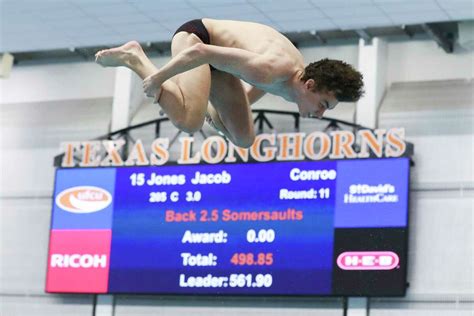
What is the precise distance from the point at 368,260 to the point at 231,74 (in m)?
6.49

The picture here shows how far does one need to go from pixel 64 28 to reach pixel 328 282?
14.0 ft

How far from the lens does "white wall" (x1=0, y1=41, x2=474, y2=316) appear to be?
1322cm

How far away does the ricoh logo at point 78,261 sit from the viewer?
14.7m

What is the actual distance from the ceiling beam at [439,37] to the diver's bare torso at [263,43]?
271 inches

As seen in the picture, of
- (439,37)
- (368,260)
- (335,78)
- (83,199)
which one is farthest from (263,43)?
(83,199)

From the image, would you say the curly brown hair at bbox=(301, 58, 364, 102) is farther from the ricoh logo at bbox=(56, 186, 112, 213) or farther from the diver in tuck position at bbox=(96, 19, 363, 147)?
the ricoh logo at bbox=(56, 186, 112, 213)

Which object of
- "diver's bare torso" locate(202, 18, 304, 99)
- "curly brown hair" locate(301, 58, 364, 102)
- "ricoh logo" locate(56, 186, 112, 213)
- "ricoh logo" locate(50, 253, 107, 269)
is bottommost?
"ricoh logo" locate(50, 253, 107, 269)

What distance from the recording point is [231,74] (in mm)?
7195

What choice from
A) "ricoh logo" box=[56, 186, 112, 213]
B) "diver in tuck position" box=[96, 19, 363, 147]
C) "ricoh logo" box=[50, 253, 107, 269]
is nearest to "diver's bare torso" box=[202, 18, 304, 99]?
"diver in tuck position" box=[96, 19, 363, 147]

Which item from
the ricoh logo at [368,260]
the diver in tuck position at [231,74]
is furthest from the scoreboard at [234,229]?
→ the diver in tuck position at [231,74]

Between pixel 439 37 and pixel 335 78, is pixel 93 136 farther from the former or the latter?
pixel 335 78

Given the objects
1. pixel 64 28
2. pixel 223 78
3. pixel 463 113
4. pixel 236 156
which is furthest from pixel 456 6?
pixel 223 78

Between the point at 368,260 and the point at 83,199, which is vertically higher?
the point at 83,199

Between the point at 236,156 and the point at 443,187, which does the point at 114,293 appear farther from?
the point at 443,187
